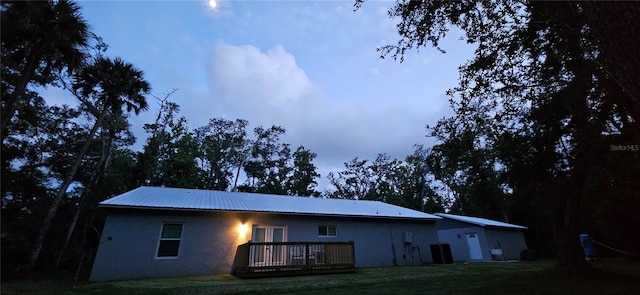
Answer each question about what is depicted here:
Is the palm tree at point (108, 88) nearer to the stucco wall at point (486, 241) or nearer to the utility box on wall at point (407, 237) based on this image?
the utility box on wall at point (407, 237)

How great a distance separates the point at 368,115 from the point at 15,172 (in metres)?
19.4

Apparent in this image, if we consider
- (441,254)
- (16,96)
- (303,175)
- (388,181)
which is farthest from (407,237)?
(388,181)

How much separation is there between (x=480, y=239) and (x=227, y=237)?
14.4m

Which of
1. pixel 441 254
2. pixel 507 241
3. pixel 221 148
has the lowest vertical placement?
pixel 441 254

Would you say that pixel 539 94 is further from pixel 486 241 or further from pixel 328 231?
pixel 486 241

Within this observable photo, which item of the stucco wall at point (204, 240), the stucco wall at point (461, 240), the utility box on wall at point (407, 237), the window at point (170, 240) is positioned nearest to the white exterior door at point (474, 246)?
the stucco wall at point (461, 240)

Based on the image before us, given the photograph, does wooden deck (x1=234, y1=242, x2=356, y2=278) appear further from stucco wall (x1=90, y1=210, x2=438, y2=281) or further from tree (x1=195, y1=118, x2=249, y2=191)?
tree (x1=195, y1=118, x2=249, y2=191)

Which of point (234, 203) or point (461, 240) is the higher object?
point (234, 203)

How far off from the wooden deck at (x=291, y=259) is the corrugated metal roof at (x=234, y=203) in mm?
1831

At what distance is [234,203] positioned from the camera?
1256 cm

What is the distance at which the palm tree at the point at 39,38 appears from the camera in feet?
28.4

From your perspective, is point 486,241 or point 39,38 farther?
point 486,241

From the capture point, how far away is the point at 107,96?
14.2 metres

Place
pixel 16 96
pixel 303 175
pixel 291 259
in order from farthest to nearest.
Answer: pixel 303 175 → pixel 291 259 → pixel 16 96
